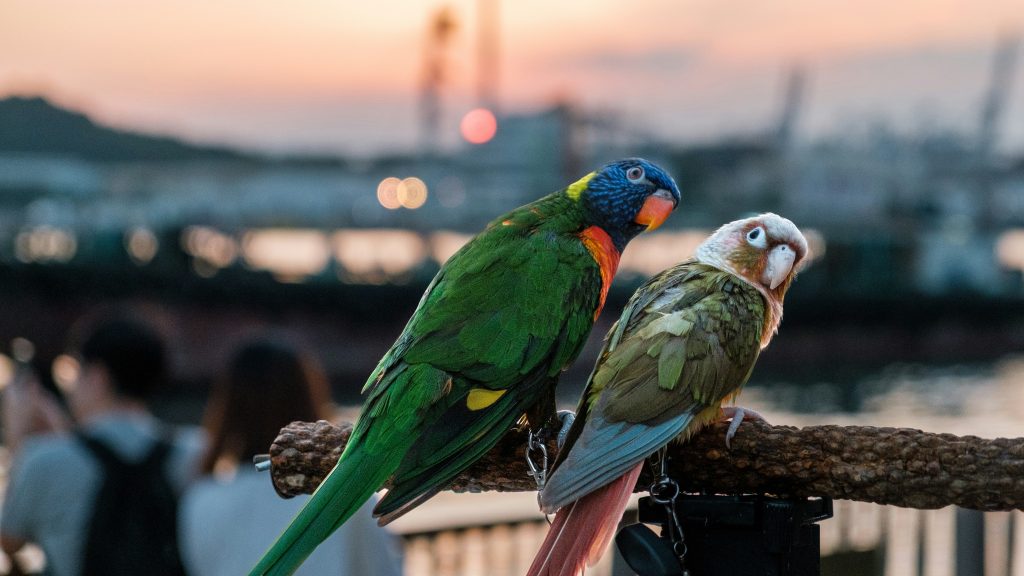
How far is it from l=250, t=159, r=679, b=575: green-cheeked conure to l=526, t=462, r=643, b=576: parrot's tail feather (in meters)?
0.18

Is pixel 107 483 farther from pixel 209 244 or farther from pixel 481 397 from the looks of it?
pixel 209 244

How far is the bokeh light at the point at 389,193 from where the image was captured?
5123 cm

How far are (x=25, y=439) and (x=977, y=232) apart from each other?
181ft

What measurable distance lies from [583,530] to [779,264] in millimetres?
492

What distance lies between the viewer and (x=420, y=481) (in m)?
1.48

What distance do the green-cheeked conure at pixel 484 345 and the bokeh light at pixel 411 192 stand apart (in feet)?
152

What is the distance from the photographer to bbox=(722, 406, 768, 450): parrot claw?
57.7 inches

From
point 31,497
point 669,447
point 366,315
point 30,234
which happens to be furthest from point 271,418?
point 30,234

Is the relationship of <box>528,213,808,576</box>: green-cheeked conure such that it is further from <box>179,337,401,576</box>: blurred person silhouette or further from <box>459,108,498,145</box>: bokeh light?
<box>459,108,498,145</box>: bokeh light

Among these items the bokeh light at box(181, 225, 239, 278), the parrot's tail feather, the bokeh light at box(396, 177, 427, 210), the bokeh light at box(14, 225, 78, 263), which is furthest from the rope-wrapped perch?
Result: the bokeh light at box(396, 177, 427, 210)

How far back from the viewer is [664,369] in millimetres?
1433

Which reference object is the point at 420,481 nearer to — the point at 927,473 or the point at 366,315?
the point at 927,473

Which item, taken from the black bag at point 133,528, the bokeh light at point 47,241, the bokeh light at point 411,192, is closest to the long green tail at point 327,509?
the black bag at point 133,528

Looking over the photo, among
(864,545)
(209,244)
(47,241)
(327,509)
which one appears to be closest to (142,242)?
(209,244)
